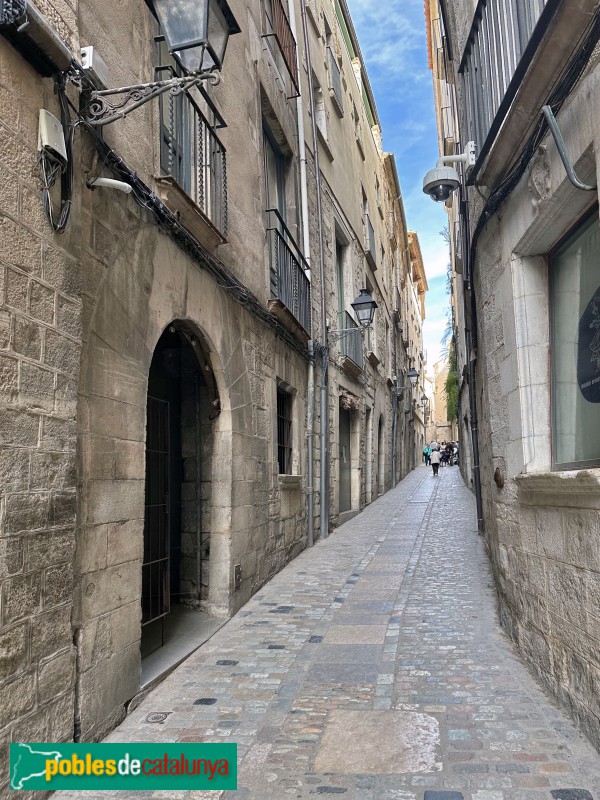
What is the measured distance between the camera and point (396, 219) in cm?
2434

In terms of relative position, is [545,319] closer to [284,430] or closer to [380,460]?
[284,430]

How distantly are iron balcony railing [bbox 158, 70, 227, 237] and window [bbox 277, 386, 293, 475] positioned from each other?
2.81 metres

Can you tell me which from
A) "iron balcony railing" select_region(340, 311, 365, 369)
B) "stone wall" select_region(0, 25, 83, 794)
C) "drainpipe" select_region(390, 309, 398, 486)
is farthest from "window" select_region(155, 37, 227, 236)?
"drainpipe" select_region(390, 309, 398, 486)

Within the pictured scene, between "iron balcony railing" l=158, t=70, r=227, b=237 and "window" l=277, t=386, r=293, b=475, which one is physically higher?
"iron balcony railing" l=158, t=70, r=227, b=237

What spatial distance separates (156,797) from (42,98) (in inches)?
124

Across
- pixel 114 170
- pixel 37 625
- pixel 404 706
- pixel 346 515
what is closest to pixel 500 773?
pixel 404 706

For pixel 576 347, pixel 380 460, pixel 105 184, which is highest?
pixel 105 184

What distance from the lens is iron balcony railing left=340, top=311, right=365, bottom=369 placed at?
38.4ft

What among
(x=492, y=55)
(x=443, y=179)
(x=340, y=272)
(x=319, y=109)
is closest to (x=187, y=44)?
(x=492, y=55)

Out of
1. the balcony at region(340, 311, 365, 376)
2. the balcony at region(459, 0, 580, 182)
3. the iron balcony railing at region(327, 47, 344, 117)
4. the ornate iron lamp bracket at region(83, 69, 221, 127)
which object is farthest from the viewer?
the iron balcony railing at region(327, 47, 344, 117)

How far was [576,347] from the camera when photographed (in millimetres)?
3773

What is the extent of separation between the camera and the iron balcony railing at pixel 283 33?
8.40 meters

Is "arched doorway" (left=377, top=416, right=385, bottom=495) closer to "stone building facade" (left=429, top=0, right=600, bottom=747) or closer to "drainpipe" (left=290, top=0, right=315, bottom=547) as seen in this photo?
"drainpipe" (left=290, top=0, right=315, bottom=547)

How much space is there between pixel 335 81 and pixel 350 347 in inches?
204
